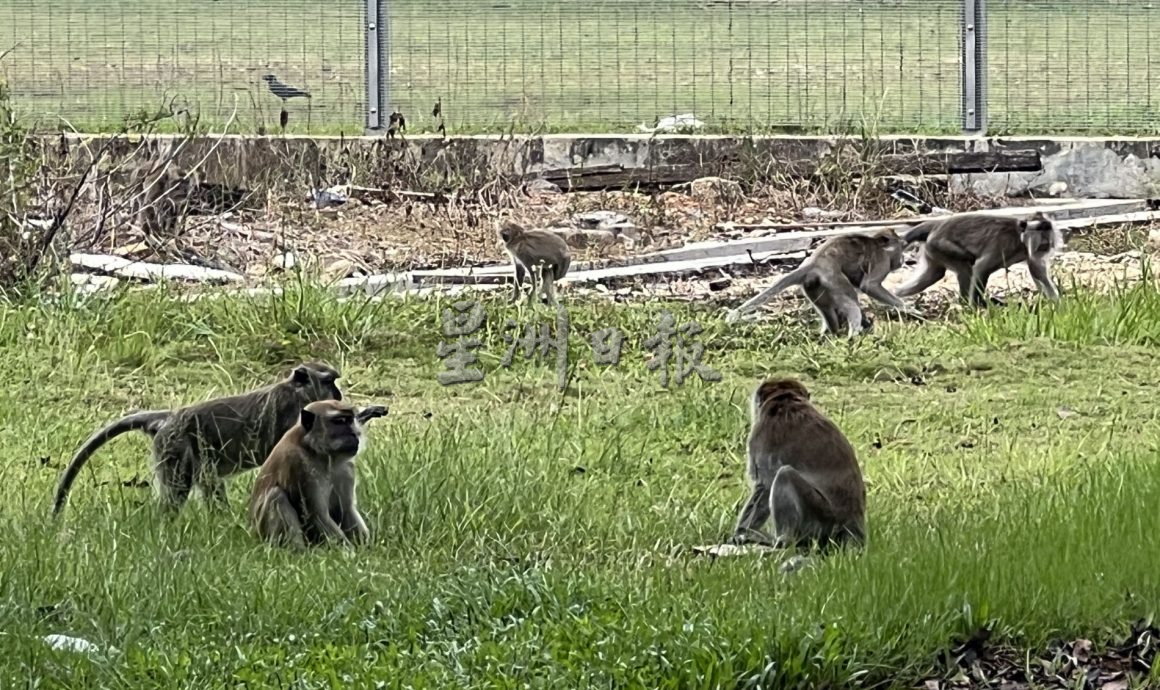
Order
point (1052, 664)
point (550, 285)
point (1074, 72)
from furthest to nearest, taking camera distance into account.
Result: point (1074, 72) → point (550, 285) → point (1052, 664)

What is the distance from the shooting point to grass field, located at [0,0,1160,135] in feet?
64.8

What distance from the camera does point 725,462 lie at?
29.2ft

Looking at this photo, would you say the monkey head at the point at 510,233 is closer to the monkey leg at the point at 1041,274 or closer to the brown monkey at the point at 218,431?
the monkey leg at the point at 1041,274

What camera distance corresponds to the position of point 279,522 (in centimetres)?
711

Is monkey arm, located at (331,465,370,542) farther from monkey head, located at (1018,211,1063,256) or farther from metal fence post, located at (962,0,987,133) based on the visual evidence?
metal fence post, located at (962,0,987,133)

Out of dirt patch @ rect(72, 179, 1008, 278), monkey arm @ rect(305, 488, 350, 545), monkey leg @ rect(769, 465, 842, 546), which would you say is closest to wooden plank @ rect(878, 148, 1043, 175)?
dirt patch @ rect(72, 179, 1008, 278)

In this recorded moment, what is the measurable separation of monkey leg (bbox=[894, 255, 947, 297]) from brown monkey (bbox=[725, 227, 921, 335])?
574mm

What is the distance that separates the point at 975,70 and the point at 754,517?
1119 centimetres

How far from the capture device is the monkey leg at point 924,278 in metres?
13.0

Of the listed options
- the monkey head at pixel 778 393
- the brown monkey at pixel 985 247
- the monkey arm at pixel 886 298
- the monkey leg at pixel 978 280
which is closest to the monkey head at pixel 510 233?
the monkey arm at pixel 886 298

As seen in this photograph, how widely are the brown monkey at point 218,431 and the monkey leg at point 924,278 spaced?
588cm

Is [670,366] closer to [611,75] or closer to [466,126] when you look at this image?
[466,126]

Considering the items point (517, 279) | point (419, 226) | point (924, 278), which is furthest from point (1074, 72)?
point (517, 279)

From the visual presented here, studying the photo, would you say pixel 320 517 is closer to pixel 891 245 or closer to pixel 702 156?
pixel 891 245
